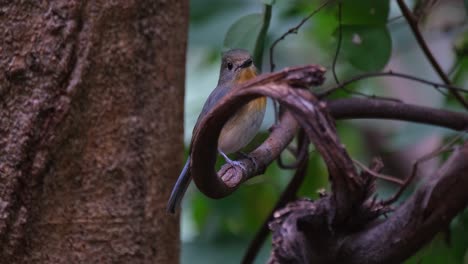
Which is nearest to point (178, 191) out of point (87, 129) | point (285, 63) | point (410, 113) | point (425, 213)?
point (87, 129)

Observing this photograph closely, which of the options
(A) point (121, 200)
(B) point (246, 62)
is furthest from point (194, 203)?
(A) point (121, 200)

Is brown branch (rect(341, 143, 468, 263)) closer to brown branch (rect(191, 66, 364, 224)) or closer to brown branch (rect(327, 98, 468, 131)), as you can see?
brown branch (rect(191, 66, 364, 224))

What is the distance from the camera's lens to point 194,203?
9.05 feet

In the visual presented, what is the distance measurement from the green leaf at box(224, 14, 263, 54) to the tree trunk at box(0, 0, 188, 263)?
14 cm

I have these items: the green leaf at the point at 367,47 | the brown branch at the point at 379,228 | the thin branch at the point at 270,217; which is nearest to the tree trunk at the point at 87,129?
the thin branch at the point at 270,217

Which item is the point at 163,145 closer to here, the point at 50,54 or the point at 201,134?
the point at 50,54

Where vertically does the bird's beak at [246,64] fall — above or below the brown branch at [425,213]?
below

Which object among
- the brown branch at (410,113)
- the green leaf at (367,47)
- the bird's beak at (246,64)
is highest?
the green leaf at (367,47)

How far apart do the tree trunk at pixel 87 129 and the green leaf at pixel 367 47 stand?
1.25ft

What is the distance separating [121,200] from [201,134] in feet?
1.91

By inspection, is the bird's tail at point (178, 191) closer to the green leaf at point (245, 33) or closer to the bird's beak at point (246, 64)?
the green leaf at point (245, 33)

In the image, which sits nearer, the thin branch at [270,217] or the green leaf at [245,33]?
the green leaf at [245,33]

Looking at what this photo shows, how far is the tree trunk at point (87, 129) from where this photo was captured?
1576 mm

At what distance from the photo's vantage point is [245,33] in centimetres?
175
